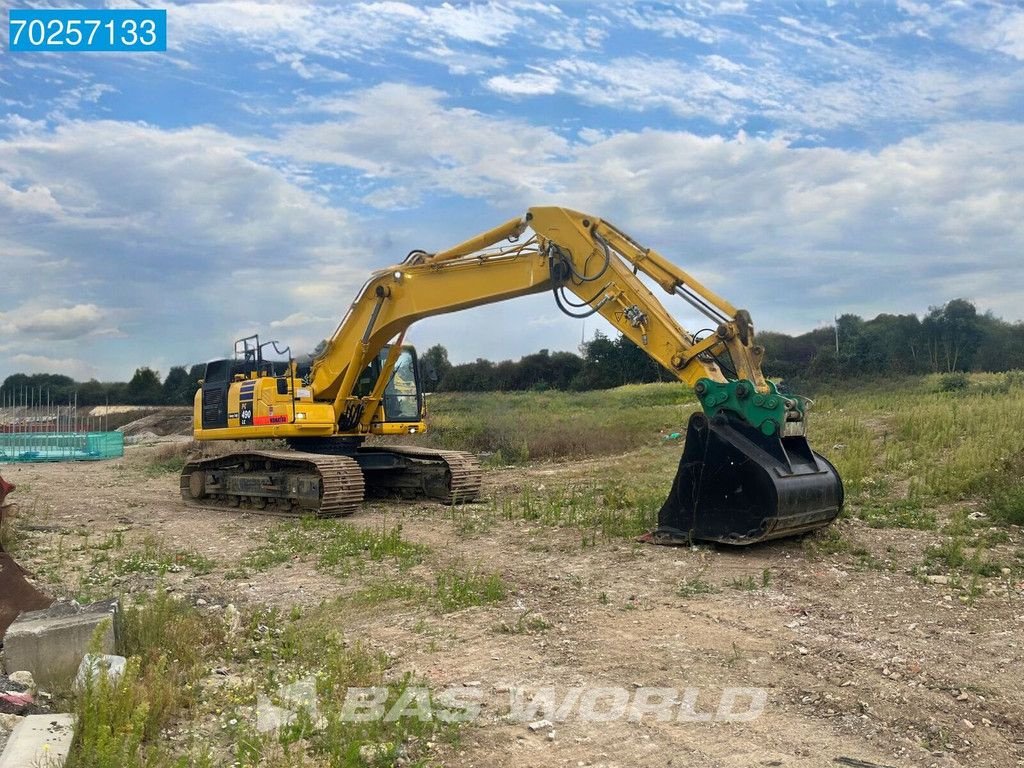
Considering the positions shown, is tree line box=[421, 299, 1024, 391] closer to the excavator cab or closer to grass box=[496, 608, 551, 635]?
the excavator cab

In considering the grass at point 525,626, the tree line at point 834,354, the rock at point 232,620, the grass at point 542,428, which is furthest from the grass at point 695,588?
the tree line at point 834,354

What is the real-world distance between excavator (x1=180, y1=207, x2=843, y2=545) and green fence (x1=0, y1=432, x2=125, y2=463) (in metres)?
15.0

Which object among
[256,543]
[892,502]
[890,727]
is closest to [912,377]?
[892,502]

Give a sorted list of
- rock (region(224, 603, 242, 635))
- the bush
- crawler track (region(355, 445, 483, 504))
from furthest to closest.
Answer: the bush
crawler track (region(355, 445, 483, 504))
rock (region(224, 603, 242, 635))

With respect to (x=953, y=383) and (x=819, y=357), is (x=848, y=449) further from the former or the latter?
(x=819, y=357)

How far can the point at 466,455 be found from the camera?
46.0 feet

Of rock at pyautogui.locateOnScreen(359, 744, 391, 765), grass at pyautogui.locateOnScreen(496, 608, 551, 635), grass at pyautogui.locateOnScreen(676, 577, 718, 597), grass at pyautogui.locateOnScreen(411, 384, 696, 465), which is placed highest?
grass at pyautogui.locateOnScreen(411, 384, 696, 465)

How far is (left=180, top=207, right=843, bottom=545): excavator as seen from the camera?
8.85m

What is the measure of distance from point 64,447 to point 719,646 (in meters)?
27.3

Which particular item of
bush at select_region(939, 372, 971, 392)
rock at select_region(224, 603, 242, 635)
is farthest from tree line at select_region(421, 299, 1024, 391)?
rock at select_region(224, 603, 242, 635)

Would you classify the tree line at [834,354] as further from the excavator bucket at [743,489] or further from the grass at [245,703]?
the grass at [245,703]

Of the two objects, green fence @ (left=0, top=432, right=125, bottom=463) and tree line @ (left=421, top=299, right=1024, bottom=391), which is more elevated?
tree line @ (left=421, top=299, right=1024, bottom=391)

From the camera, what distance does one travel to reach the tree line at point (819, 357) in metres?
37.5

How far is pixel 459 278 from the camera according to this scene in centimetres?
1234
